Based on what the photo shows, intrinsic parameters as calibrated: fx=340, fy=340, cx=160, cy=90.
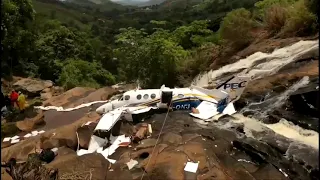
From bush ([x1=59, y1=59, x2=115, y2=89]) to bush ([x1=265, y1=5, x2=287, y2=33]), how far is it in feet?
56.2

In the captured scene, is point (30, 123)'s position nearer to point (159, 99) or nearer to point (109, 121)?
point (109, 121)

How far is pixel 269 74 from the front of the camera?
18.1m

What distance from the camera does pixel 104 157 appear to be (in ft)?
42.9

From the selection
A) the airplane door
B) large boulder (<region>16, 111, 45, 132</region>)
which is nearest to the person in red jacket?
large boulder (<region>16, 111, 45, 132</region>)

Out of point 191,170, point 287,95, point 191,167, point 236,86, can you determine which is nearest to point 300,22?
point 236,86

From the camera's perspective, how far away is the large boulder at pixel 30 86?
28.8 metres

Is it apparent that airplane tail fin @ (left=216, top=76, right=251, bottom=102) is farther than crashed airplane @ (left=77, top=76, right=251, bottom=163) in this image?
Yes

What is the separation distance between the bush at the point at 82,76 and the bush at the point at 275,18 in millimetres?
17122

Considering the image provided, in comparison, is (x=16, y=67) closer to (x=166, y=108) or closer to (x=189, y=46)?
(x=189, y=46)

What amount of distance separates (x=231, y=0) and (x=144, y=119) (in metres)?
70.9

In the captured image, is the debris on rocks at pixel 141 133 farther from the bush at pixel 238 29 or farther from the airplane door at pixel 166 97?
the bush at pixel 238 29

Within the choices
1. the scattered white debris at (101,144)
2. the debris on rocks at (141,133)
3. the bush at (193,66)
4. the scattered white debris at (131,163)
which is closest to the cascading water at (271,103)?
the debris on rocks at (141,133)

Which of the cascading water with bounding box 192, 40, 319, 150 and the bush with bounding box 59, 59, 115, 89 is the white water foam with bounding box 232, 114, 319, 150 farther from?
the bush with bounding box 59, 59, 115, 89

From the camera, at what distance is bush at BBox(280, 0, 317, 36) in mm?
20078
